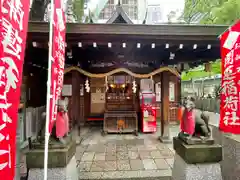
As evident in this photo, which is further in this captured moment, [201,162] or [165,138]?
[165,138]

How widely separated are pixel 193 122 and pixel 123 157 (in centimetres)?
244

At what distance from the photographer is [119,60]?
20.7 ft

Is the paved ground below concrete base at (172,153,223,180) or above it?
below

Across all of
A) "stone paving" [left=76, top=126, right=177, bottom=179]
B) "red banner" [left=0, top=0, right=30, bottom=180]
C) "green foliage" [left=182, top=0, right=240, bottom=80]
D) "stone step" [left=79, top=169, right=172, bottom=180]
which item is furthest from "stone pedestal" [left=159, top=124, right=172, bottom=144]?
"green foliage" [left=182, top=0, right=240, bottom=80]

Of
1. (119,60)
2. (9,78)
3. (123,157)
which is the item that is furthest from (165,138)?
(9,78)

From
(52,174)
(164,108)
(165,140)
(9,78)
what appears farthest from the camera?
(164,108)

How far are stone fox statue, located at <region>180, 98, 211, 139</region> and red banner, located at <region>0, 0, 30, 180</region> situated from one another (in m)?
2.66

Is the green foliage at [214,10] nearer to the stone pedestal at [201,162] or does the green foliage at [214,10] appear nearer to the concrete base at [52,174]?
the stone pedestal at [201,162]

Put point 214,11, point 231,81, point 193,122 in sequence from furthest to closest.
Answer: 1. point 214,11
2. point 193,122
3. point 231,81

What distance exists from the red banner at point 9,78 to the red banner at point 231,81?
268 cm

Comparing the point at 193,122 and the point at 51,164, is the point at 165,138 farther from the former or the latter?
the point at 51,164

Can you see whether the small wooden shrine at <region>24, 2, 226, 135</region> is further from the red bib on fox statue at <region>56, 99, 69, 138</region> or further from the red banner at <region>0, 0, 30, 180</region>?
the red banner at <region>0, 0, 30, 180</region>

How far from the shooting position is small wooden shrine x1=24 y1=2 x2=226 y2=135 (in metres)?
3.71

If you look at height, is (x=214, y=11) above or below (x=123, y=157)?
above
